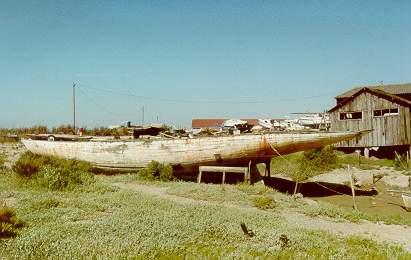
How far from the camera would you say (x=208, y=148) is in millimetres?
22453

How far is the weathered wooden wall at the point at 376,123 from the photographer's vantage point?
108 ft

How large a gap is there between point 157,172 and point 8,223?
12.1 m

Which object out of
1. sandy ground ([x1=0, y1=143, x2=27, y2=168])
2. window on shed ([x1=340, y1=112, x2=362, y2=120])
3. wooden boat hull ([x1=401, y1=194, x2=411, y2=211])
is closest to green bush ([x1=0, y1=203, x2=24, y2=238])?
wooden boat hull ([x1=401, y1=194, x2=411, y2=211])

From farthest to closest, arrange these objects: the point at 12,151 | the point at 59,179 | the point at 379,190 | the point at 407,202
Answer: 1. the point at 12,151
2. the point at 379,190
3. the point at 59,179
4. the point at 407,202

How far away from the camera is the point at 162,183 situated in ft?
67.7

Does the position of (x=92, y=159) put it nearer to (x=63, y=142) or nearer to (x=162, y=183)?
(x=63, y=142)

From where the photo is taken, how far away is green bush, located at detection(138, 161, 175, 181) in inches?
864

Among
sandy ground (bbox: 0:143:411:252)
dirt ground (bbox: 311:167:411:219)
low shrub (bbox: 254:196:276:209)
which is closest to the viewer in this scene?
sandy ground (bbox: 0:143:411:252)

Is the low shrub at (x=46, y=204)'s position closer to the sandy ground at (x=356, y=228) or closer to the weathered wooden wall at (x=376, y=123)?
the sandy ground at (x=356, y=228)

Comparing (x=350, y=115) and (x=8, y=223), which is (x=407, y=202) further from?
(x=350, y=115)

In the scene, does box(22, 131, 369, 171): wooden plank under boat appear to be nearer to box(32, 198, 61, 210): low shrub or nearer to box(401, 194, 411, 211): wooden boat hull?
box(401, 194, 411, 211): wooden boat hull

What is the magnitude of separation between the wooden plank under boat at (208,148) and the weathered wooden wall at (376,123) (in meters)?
14.1

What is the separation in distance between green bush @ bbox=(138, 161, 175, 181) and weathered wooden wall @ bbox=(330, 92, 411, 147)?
20.7 m

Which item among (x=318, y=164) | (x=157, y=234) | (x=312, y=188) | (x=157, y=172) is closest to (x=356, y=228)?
(x=157, y=234)
